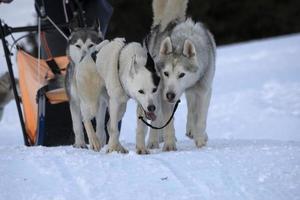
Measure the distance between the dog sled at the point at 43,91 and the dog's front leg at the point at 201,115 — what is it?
4.62ft

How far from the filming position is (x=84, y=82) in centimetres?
609

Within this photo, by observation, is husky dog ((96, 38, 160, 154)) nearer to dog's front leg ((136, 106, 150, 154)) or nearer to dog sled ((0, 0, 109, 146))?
dog's front leg ((136, 106, 150, 154))

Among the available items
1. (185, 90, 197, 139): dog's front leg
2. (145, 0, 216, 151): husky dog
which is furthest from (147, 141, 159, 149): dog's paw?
(185, 90, 197, 139): dog's front leg

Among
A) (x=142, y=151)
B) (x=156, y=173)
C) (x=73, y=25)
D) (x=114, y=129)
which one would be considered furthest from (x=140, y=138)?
(x=73, y=25)

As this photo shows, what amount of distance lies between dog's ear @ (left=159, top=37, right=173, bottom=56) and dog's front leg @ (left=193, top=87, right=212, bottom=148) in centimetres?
52

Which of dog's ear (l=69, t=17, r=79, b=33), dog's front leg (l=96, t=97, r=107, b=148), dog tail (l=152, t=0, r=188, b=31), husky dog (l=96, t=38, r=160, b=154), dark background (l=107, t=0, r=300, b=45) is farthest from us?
dark background (l=107, t=0, r=300, b=45)

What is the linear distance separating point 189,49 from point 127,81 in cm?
57

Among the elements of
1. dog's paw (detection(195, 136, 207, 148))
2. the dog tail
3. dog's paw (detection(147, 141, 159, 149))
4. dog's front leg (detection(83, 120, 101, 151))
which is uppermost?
the dog tail

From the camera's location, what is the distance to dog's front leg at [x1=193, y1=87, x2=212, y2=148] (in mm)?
6199

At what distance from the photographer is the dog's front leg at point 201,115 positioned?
6199 millimetres

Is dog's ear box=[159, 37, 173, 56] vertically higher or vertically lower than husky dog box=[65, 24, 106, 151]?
higher

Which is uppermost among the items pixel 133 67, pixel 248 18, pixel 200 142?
pixel 133 67

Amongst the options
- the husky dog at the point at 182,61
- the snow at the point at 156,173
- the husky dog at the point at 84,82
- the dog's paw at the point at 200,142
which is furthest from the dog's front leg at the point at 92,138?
the dog's paw at the point at 200,142

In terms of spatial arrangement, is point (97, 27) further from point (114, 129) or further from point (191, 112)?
Result: point (114, 129)
